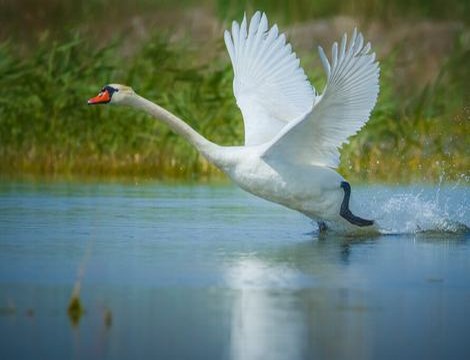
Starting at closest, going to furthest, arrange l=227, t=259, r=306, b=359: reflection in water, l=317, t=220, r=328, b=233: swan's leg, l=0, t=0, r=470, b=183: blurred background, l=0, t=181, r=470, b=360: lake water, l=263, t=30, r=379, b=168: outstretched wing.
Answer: l=227, t=259, r=306, b=359: reflection in water → l=0, t=181, r=470, b=360: lake water → l=263, t=30, r=379, b=168: outstretched wing → l=317, t=220, r=328, b=233: swan's leg → l=0, t=0, r=470, b=183: blurred background

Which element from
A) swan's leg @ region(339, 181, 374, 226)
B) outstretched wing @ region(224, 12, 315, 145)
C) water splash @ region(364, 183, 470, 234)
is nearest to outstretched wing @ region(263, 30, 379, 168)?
swan's leg @ region(339, 181, 374, 226)

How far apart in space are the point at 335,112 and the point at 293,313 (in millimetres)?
2977

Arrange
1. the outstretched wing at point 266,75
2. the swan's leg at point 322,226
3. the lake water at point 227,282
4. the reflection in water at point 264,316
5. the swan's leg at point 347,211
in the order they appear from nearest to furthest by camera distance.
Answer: the reflection in water at point 264,316 → the lake water at point 227,282 → the swan's leg at point 347,211 → the swan's leg at point 322,226 → the outstretched wing at point 266,75

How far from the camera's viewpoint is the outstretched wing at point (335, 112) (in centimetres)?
908

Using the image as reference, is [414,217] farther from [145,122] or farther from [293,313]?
[145,122]

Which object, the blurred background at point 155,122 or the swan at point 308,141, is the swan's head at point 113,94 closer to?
the swan at point 308,141

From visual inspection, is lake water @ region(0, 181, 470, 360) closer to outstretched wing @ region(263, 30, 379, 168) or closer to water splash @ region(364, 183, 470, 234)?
water splash @ region(364, 183, 470, 234)

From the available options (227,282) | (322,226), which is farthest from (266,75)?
(227,282)

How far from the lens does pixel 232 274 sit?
25.7ft

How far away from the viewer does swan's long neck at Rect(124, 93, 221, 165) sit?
970cm

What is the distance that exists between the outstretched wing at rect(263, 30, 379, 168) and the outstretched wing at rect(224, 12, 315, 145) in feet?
3.33

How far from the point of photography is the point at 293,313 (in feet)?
21.9

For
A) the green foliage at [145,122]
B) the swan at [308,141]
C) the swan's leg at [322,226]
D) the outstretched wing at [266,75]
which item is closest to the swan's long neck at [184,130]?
the swan at [308,141]

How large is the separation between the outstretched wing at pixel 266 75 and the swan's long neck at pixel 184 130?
889 millimetres
